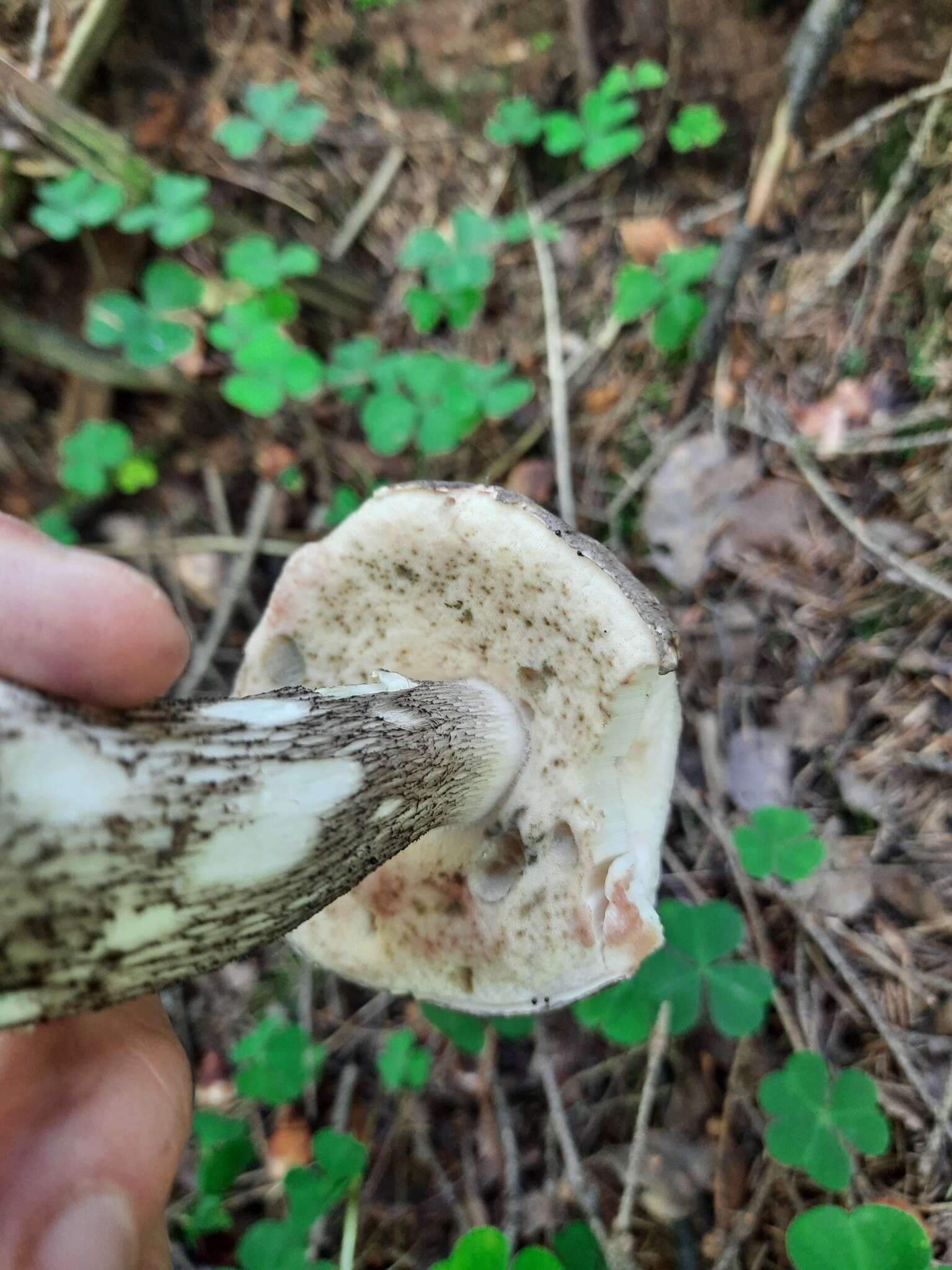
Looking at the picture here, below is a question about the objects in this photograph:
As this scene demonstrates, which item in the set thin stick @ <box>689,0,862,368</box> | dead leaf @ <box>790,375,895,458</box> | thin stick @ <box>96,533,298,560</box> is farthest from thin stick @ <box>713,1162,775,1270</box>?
thin stick @ <box>96,533,298,560</box>

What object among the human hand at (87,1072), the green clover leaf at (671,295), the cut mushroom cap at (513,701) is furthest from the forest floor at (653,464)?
the human hand at (87,1072)

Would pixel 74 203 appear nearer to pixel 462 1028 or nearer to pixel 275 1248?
pixel 462 1028

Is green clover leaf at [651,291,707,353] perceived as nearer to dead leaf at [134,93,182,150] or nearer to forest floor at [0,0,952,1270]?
forest floor at [0,0,952,1270]

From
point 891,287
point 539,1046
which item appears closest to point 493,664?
point 539,1046

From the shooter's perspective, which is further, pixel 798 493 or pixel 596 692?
pixel 798 493

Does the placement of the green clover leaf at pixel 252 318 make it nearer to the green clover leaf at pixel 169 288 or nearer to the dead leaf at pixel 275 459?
the green clover leaf at pixel 169 288

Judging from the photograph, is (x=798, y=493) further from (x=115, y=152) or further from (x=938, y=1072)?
(x=115, y=152)

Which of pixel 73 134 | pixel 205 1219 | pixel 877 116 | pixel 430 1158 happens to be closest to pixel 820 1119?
pixel 430 1158
